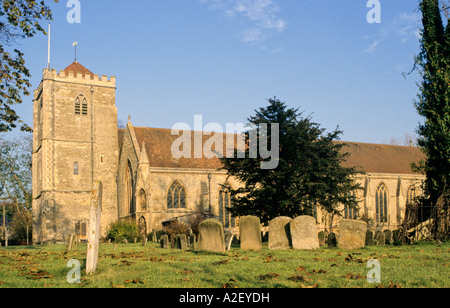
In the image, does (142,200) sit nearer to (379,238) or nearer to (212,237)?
(379,238)

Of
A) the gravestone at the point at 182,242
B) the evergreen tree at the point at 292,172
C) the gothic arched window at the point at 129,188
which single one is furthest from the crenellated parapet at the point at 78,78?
the gravestone at the point at 182,242

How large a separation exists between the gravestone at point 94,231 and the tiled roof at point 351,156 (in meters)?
28.4

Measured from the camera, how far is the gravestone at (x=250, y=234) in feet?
56.3

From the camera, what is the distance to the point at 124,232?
3350 centimetres

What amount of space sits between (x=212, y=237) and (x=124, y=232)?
64.3 ft

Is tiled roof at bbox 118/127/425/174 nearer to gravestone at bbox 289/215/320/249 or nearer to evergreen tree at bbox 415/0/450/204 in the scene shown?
evergreen tree at bbox 415/0/450/204

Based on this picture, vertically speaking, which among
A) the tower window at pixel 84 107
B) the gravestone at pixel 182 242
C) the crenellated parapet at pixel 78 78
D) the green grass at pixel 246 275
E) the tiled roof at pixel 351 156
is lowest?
the gravestone at pixel 182 242

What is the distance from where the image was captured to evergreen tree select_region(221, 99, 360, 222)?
24.0 m

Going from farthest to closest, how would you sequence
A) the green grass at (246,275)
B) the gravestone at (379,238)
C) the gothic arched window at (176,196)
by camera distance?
the gothic arched window at (176,196) < the gravestone at (379,238) < the green grass at (246,275)

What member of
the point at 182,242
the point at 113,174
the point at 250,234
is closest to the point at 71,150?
the point at 113,174

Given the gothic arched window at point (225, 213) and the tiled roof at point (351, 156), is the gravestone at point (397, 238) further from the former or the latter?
the gothic arched window at point (225, 213)
